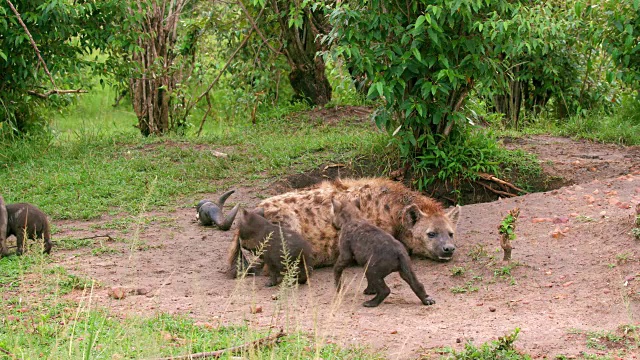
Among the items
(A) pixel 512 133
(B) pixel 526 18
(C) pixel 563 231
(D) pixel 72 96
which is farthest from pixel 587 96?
(D) pixel 72 96

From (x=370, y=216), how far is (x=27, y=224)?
2480mm

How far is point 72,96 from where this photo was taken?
31.4 ft

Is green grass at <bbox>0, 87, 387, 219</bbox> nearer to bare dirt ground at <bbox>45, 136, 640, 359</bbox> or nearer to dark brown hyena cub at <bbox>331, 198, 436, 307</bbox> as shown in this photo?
bare dirt ground at <bbox>45, 136, 640, 359</bbox>

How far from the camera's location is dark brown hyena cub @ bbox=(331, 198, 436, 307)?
514 cm

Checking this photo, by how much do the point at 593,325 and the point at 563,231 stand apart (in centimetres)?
151

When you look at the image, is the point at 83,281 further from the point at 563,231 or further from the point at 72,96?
the point at 72,96

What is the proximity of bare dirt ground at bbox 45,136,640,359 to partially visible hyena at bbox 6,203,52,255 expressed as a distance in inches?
7.9

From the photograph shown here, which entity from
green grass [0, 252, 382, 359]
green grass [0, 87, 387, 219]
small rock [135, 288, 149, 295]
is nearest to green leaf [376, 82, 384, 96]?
green grass [0, 87, 387, 219]

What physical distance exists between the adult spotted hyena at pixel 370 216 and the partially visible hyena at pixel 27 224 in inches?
54.0

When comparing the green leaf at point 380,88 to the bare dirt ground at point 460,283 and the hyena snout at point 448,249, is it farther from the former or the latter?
the hyena snout at point 448,249

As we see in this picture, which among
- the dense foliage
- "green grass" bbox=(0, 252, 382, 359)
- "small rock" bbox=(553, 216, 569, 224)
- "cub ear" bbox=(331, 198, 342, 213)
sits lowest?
"green grass" bbox=(0, 252, 382, 359)

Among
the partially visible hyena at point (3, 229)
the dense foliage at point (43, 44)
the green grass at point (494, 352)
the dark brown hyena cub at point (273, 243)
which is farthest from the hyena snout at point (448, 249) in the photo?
the dense foliage at point (43, 44)

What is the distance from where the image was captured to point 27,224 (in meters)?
6.12

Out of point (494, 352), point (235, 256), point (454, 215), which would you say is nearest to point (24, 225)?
point (235, 256)
